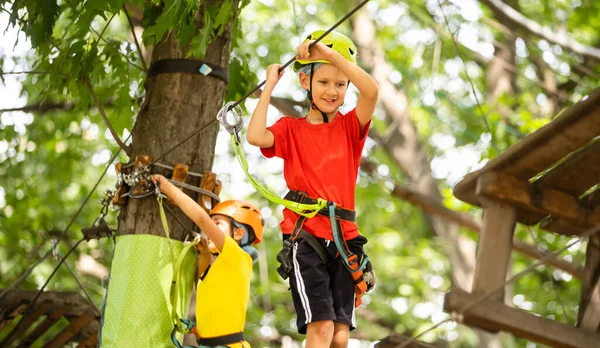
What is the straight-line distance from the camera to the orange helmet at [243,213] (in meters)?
4.59

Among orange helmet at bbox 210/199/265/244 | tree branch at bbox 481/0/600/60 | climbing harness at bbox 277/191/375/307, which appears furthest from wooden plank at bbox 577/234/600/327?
tree branch at bbox 481/0/600/60

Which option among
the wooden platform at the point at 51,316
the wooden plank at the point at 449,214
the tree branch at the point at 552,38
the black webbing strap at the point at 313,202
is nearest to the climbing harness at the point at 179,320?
the black webbing strap at the point at 313,202

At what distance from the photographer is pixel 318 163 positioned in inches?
145

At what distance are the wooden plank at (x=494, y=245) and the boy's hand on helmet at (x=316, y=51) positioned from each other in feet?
6.58

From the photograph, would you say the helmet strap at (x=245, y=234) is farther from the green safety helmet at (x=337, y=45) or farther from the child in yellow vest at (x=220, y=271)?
the green safety helmet at (x=337, y=45)

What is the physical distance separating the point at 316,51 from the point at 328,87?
19cm

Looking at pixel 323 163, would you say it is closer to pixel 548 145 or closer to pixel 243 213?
pixel 243 213

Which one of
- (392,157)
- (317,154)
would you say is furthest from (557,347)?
(392,157)

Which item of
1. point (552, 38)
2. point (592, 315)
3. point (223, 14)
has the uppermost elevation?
point (552, 38)

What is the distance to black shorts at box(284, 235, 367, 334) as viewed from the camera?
3541 mm

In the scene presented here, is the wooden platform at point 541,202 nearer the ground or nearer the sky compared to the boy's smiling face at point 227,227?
nearer the sky

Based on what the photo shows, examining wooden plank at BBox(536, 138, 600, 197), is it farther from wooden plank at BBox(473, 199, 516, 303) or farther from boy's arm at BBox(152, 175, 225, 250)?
boy's arm at BBox(152, 175, 225, 250)

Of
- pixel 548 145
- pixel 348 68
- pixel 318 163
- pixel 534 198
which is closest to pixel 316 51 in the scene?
pixel 348 68

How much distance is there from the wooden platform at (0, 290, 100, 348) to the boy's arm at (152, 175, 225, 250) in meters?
1.41
